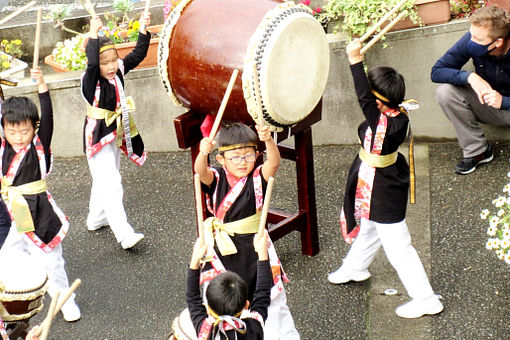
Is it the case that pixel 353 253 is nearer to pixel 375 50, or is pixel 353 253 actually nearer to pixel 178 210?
pixel 178 210

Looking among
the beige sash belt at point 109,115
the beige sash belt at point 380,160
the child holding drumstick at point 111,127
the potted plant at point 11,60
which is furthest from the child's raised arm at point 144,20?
the potted plant at point 11,60

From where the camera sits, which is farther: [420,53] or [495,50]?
[420,53]

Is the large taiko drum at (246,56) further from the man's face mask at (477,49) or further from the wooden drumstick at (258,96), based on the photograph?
the man's face mask at (477,49)

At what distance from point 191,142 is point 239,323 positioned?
1561mm

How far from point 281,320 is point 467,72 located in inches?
88.1

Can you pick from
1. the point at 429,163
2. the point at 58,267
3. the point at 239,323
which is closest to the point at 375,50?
the point at 429,163

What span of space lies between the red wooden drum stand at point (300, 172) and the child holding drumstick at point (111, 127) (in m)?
0.60

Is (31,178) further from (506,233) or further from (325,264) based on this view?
(506,233)

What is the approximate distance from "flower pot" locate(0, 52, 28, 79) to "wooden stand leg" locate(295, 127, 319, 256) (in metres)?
3.25

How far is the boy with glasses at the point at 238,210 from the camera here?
3344 mm

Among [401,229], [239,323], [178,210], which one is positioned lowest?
[178,210]

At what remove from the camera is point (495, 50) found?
4.66 m

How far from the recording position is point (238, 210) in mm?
3383

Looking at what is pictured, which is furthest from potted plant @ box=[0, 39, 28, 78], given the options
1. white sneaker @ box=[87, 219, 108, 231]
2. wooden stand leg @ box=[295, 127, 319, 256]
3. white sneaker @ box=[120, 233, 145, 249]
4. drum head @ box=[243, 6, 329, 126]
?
drum head @ box=[243, 6, 329, 126]
